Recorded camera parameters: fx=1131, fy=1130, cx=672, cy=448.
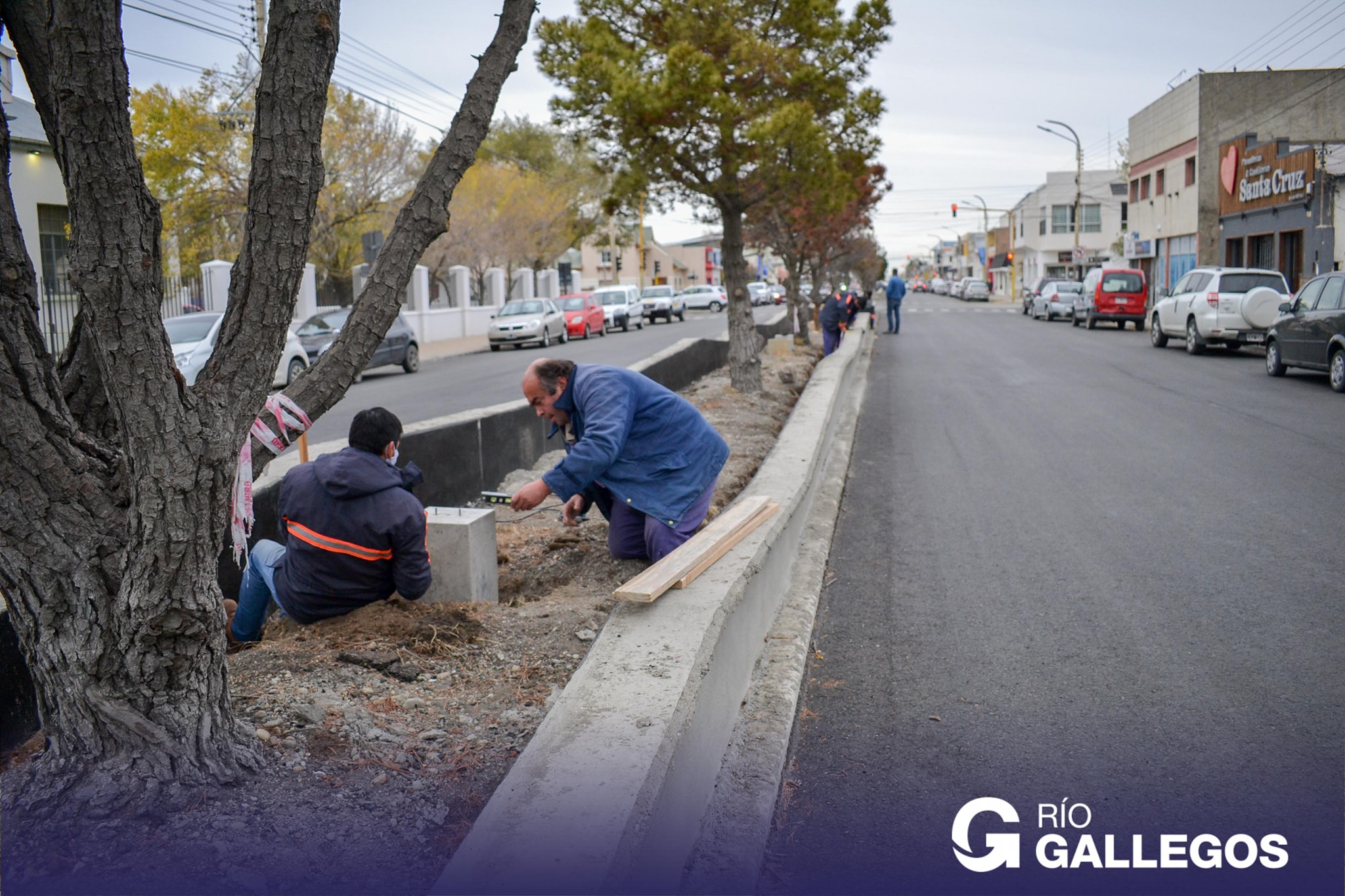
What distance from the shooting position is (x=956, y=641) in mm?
5469

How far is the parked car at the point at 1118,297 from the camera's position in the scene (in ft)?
110

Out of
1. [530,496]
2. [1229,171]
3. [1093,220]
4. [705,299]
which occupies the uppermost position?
[1093,220]

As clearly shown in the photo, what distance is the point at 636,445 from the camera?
Answer: 5.77m

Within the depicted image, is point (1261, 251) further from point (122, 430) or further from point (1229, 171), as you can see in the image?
point (122, 430)

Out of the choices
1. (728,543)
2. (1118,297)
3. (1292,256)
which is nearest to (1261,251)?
(1292,256)

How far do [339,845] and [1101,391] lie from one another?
14.9 m

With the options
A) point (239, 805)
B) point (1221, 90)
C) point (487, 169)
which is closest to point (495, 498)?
point (239, 805)

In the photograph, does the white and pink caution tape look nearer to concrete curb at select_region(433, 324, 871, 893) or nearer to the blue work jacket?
concrete curb at select_region(433, 324, 871, 893)

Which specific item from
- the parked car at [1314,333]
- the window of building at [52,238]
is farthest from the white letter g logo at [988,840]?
the window of building at [52,238]

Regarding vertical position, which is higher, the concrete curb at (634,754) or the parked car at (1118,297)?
the parked car at (1118,297)

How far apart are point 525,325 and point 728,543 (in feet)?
91.1

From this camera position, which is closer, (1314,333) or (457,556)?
(457,556)

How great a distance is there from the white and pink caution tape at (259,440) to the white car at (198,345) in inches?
488

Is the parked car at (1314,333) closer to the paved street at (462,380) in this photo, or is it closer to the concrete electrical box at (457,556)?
the paved street at (462,380)
